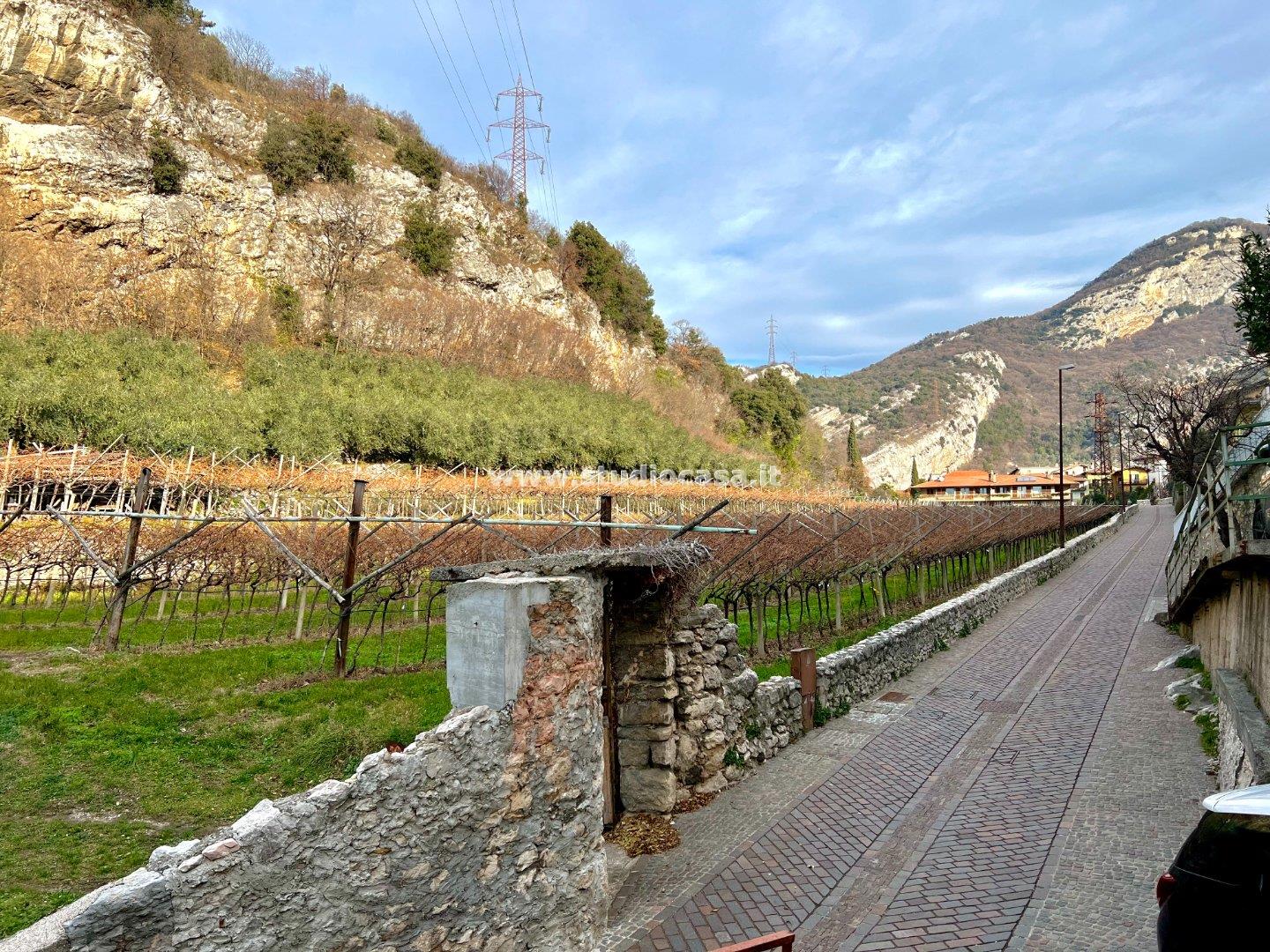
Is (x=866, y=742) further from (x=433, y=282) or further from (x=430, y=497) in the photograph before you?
(x=433, y=282)

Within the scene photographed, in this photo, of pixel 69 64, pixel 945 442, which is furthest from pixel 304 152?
pixel 945 442

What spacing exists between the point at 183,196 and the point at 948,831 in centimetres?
4749

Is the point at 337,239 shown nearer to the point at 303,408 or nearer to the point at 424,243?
the point at 424,243

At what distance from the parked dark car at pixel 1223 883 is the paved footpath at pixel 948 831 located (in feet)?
6.46

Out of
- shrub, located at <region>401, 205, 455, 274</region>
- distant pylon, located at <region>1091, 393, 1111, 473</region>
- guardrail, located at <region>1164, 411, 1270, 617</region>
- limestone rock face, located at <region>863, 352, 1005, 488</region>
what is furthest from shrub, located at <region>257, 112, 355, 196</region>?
limestone rock face, located at <region>863, 352, 1005, 488</region>

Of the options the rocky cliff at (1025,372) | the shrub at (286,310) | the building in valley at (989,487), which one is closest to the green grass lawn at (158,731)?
the shrub at (286,310)

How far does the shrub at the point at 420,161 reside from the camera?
52781mm

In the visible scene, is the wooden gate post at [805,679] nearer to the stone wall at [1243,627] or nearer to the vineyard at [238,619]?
the vineyard at [238,619]

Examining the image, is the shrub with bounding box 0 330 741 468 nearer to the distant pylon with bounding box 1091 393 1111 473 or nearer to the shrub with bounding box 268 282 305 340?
the shrub with bounding box 268 282 305 340

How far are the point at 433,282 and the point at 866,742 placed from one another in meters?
47.4

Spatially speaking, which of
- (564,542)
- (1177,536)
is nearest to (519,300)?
(564,542)

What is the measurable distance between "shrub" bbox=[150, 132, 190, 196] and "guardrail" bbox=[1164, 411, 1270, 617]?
47539mm

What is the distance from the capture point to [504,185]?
2467 inches

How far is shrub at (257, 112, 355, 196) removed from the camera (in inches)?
1751
